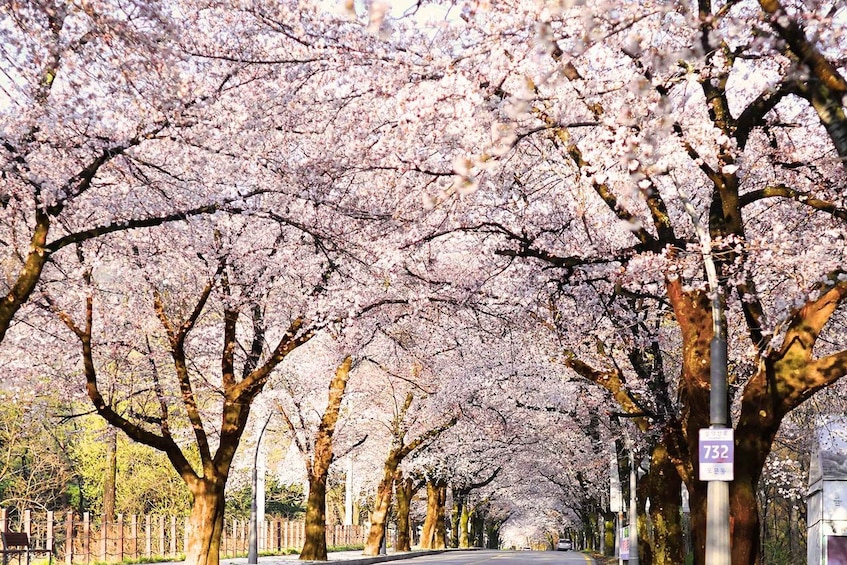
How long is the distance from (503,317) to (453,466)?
38.0m

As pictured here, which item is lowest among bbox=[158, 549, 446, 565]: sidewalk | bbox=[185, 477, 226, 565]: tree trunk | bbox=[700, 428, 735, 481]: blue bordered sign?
bbox=[158, 549, 446, 565]: sidewalk

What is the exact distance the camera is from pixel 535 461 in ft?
224

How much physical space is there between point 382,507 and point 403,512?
14.6 m

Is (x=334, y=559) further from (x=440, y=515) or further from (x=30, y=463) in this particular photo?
(x=440, y=515)

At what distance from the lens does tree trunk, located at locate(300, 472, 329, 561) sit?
36.7m

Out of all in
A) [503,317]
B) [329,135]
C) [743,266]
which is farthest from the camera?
[503,317]

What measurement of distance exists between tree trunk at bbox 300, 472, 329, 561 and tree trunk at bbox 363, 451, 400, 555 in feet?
26.4

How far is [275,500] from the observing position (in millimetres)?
83875


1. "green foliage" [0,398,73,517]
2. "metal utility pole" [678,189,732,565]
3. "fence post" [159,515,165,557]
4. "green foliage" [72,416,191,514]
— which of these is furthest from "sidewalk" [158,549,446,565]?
"metal utility pole" [678,189,732,565]

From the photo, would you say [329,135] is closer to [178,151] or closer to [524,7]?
[178,151]

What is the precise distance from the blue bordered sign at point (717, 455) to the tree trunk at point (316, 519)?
24.4 meters

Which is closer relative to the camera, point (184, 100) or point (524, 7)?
point (524, 7)

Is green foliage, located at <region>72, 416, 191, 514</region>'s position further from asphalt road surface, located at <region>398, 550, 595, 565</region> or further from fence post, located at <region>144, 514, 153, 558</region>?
fence post, located at <region>144, 514, 153, 558</region>

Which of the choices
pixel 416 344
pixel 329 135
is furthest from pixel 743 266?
pixel 416 344
